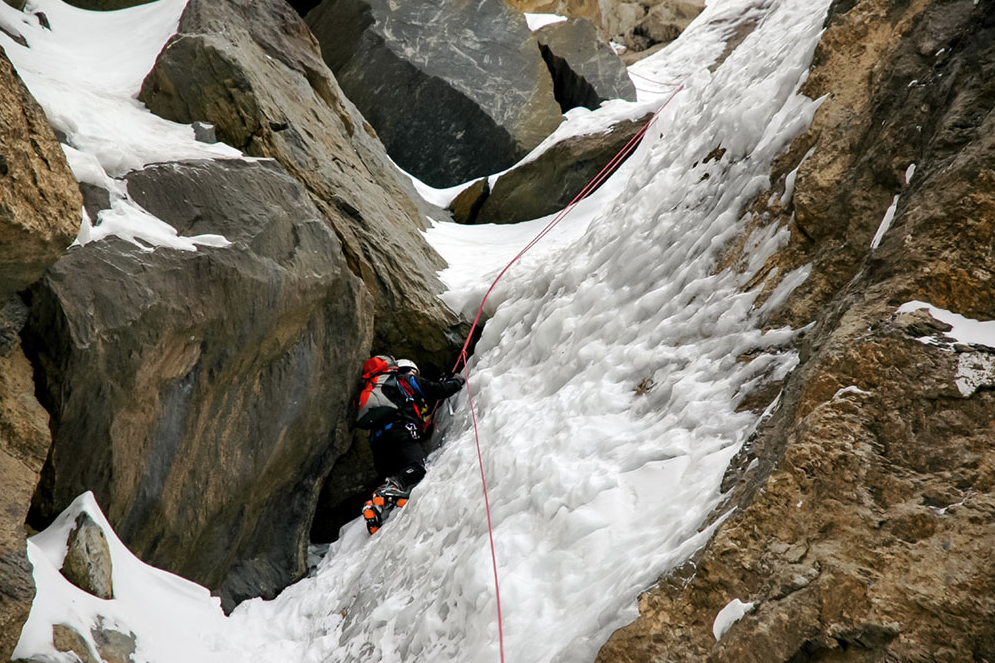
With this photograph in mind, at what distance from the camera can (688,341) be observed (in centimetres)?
454

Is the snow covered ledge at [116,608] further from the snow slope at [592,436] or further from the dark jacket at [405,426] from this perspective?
the dark jacket at [405,426]

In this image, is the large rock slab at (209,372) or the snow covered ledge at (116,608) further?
the large rock slab at (209,372)

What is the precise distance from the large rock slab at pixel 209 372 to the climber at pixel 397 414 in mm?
227

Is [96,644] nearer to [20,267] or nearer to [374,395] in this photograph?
[20,267]

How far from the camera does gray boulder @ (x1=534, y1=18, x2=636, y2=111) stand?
1330 cm

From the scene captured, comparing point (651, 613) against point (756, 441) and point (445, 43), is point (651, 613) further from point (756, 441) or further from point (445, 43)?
point (445, 43)

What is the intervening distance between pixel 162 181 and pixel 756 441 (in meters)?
4.36

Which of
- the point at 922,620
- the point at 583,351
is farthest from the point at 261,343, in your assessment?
the point at 922,620

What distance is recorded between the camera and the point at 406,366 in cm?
693

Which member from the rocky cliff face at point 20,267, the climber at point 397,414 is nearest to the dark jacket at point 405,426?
the climber at point 397,414

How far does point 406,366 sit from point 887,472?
473 centimetres

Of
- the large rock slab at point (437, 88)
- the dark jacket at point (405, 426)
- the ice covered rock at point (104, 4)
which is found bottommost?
the dark jacket at point (405, 426)

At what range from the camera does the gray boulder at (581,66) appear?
13.3 metres

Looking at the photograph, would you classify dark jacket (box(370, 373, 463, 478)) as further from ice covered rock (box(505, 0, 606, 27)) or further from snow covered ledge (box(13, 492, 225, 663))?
ice covered rock (box(505, 0, 606, 27))
